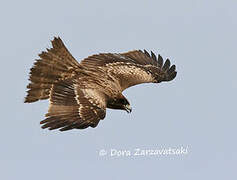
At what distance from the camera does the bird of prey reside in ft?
45.5

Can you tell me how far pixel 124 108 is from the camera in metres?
15.8

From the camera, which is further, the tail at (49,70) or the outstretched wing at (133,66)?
the outstretched wing at (133,66)

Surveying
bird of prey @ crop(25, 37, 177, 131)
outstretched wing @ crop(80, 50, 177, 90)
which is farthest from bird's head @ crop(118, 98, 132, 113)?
outstretched wing @ crop(80, 50, 177, 90)

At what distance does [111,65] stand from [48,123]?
448 centimetres

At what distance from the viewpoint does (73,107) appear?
46.4 ft

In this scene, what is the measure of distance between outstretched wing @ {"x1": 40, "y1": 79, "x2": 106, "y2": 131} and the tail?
255 millimetres

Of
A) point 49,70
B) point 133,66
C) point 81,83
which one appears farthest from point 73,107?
point 133,66

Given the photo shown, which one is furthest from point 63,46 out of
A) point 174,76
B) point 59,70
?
point 174,76

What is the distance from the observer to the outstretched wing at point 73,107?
44.7 ft

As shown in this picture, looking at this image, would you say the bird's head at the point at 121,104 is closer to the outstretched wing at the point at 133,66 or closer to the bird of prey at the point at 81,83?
the bird of prey at the point at 81,83

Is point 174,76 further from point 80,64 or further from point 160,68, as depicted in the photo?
point 80,64

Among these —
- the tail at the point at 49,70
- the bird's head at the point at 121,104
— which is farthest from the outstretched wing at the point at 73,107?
the bird's head at the point at 121,104

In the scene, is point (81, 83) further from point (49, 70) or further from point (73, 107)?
point (73, 107)

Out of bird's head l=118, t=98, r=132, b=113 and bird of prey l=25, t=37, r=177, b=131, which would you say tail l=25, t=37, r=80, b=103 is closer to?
bird of prey l=25, t=37, r=177, b=131
